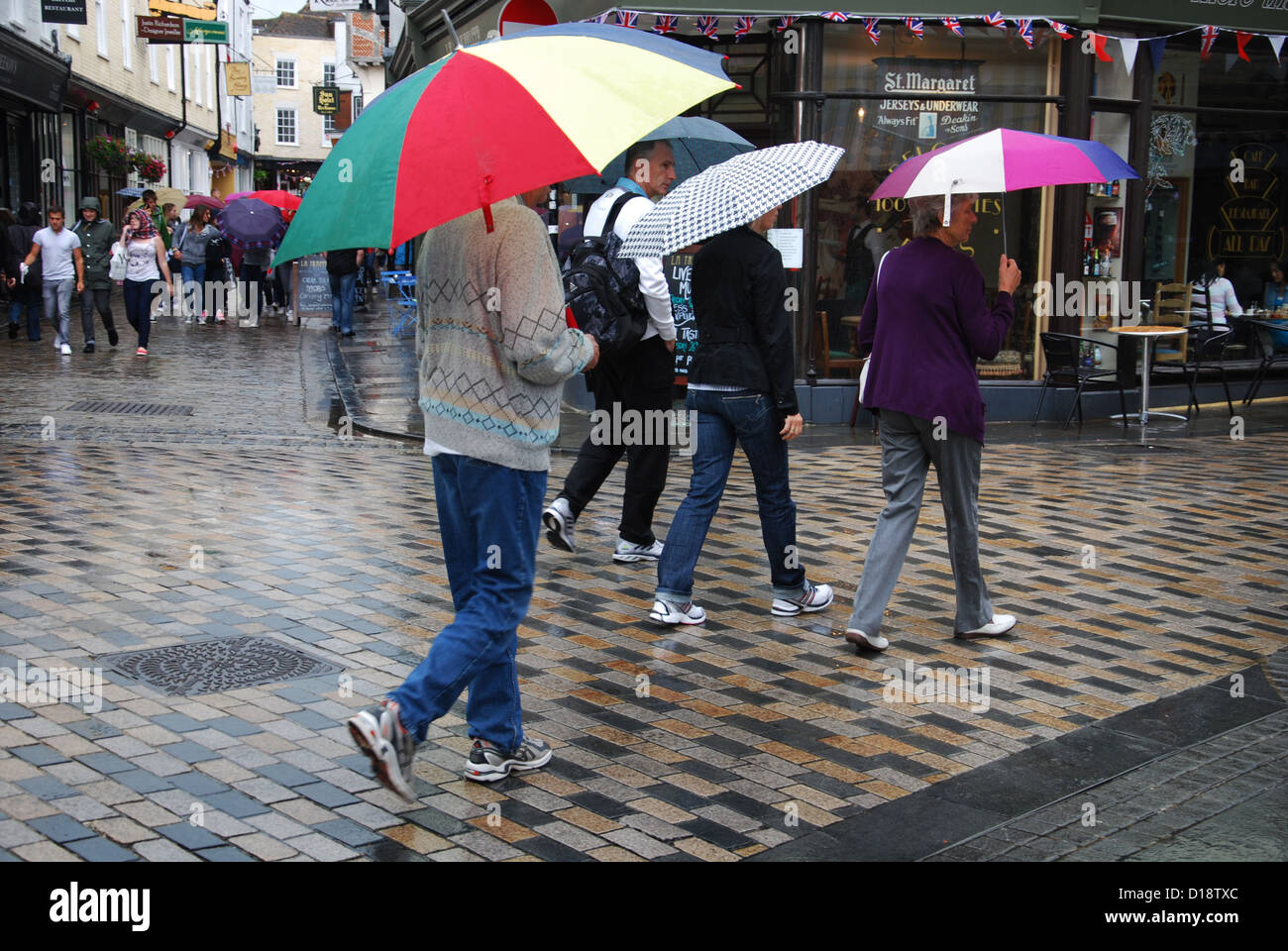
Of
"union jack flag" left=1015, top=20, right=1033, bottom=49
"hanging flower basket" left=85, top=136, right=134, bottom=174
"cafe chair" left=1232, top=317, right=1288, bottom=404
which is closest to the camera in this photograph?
"union jack flag" left=1015, top=20, right=1033, bottom=49

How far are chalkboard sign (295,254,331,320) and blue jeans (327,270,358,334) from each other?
1.75m

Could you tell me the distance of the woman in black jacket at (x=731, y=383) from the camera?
564 cm

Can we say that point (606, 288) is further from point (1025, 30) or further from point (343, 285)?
point (343, 285)

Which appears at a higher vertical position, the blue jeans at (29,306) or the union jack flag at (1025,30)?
the union jack flag at (1025,30)

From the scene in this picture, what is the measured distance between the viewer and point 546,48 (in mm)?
3709

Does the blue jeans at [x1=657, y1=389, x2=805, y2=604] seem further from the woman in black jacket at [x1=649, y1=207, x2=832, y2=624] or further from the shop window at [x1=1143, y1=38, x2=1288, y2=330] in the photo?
the shop window at [x1=1143, y1=38, x2=1288, y2=330]

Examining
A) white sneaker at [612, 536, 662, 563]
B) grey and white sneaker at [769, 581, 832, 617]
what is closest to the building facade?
white sneaker at [612, 536, 662, 563]

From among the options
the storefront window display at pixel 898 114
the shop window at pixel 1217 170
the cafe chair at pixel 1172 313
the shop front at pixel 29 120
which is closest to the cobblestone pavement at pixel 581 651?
the storefront window display at pixel 898 114

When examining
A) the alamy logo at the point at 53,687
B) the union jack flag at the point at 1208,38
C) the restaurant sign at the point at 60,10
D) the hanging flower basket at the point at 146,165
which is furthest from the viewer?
the hanging flower basket at the point at 146,165

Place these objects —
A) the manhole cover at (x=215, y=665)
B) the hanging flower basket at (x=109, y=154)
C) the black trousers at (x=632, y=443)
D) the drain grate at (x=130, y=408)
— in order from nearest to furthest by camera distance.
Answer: the manhole cover at (x=215, y=665) → the black trousers at (x=632, y=443) → the drain grate at (x=130, y=408) → the hanging flower basket at (x=109, y=154)

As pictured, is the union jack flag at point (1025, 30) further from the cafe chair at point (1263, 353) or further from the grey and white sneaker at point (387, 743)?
the grey and white sneaker at point (387, 743)

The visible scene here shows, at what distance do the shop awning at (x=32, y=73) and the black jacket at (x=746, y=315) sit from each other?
71.7 feet

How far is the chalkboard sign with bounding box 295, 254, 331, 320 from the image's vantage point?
72.8 ft
